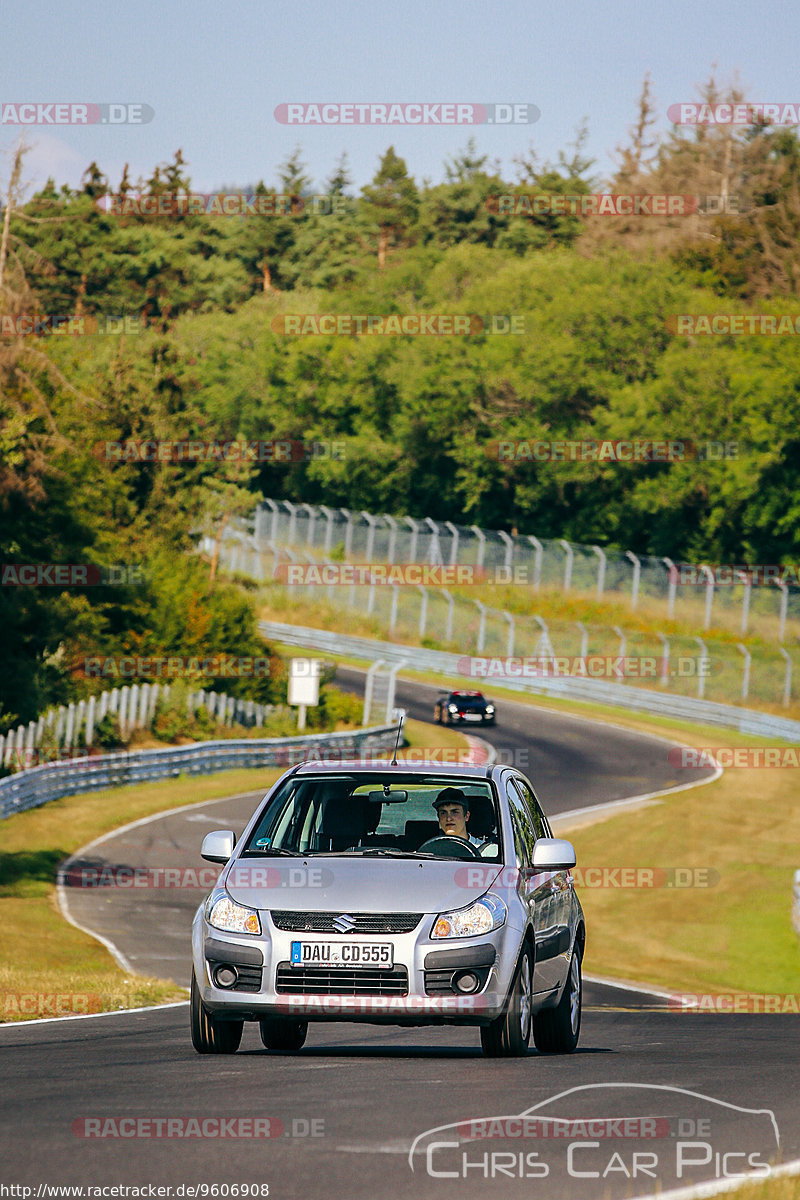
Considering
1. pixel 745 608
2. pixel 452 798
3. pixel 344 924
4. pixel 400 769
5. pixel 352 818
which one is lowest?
pixel 745 608

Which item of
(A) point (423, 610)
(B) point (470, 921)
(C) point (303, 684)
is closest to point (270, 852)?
(B) point (470, 921)

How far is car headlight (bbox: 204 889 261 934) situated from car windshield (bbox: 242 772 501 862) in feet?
2.24

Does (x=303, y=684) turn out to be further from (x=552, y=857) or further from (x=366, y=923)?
(x=366, y=923)

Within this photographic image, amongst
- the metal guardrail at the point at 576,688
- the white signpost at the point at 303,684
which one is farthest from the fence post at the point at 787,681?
the white signpost at the point at 303,684

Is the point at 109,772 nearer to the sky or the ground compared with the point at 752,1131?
nearer to the ground

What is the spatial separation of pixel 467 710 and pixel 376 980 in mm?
44923

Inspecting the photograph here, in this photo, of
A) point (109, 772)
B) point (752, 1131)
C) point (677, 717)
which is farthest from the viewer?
point (677, 717)

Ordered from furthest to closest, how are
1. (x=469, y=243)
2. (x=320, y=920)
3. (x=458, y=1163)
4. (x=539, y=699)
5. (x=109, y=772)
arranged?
(x=469, y=243), (x=539, y=699), (x=109, y=772), (x=320, y=920), (x=458, y=1163)

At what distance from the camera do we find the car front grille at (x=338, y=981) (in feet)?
28.4

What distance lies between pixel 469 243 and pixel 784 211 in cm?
2734

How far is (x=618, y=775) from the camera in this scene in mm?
43500

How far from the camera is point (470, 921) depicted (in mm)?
8773

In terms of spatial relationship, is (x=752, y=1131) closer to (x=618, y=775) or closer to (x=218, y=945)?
(x=218, y=945)

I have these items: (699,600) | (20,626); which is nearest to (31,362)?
(20,626)
